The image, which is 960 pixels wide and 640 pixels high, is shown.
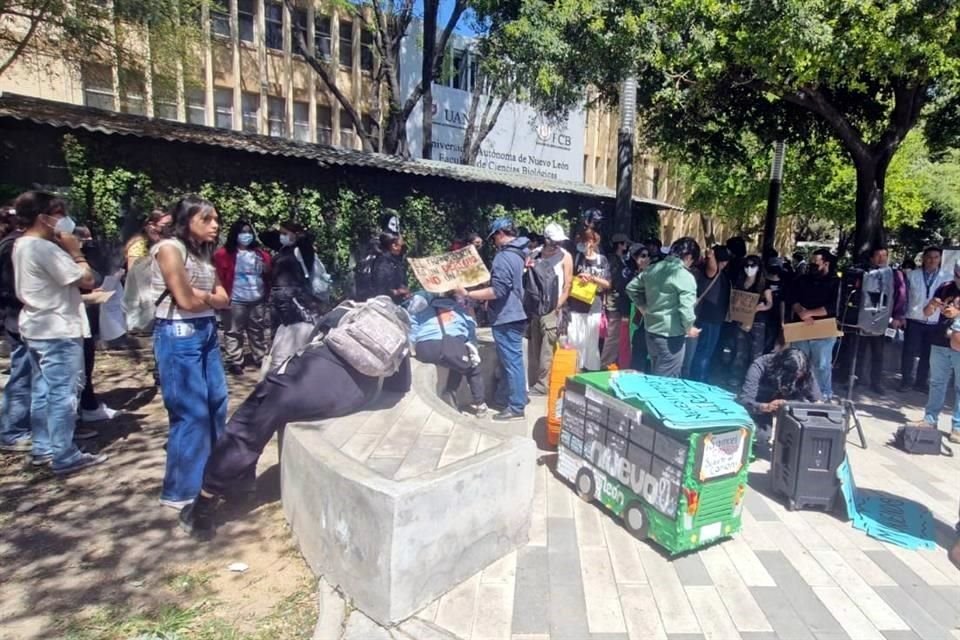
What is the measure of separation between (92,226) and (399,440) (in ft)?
25.2

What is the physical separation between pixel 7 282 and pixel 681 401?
15.0ft

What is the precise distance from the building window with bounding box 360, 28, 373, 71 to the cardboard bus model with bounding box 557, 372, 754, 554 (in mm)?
23936

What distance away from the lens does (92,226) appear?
29.2ft

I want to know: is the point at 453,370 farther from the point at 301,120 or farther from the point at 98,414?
the point at 301,120

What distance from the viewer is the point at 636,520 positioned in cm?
362

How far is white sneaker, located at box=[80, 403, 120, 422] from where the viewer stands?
17.2 feet

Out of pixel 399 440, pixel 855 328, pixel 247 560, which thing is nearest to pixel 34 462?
pixel 247 560

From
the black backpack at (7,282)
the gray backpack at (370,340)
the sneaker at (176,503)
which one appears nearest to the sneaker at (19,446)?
the black backpack at (7,282)

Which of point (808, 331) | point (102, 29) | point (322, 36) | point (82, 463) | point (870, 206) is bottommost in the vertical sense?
point (82, 463)

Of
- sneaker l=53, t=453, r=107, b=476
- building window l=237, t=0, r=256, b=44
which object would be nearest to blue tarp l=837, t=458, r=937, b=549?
sneaker l=53, t=453, r=107, b=476

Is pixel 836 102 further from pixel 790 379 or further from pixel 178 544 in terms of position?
pixel 178 544

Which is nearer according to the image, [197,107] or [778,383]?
[778,383]

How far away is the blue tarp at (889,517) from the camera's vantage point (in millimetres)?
3801

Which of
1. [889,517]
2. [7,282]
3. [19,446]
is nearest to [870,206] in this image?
[889,517]
